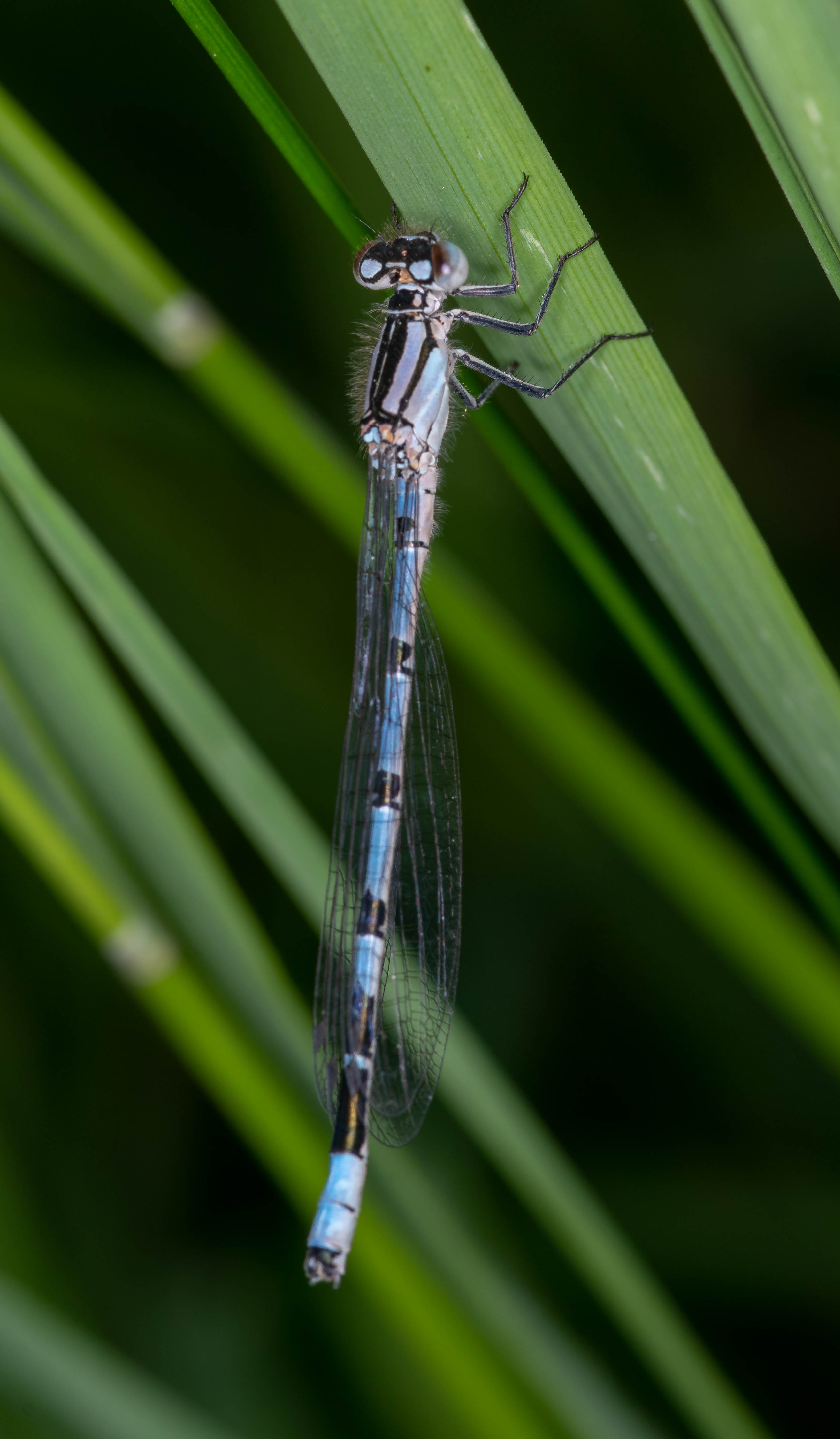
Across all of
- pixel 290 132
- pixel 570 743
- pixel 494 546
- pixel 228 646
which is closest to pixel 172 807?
pixel 570 743

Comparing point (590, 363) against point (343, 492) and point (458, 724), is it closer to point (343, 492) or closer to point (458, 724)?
point (343, 492)

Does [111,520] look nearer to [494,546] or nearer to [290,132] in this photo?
[494,546]

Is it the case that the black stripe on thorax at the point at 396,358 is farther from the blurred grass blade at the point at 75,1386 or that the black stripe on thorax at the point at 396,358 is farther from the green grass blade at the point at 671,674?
the blurred grass blade at the point at 75,1386

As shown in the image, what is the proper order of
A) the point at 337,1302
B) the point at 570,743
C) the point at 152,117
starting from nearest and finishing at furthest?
the point at 570,743 → the point at 337,1302 → the point at 152,117

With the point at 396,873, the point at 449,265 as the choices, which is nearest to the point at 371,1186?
the point at 396,873

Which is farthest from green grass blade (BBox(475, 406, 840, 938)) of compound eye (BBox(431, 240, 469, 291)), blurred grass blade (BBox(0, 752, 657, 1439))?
blurred grass blade (BBox(0, 752, 657, 1439))

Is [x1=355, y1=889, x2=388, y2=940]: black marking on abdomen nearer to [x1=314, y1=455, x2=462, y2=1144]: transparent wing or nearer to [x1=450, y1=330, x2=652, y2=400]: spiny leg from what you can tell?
[x1=314, y1=455, x2=462, y2=1144]: transparent wing
